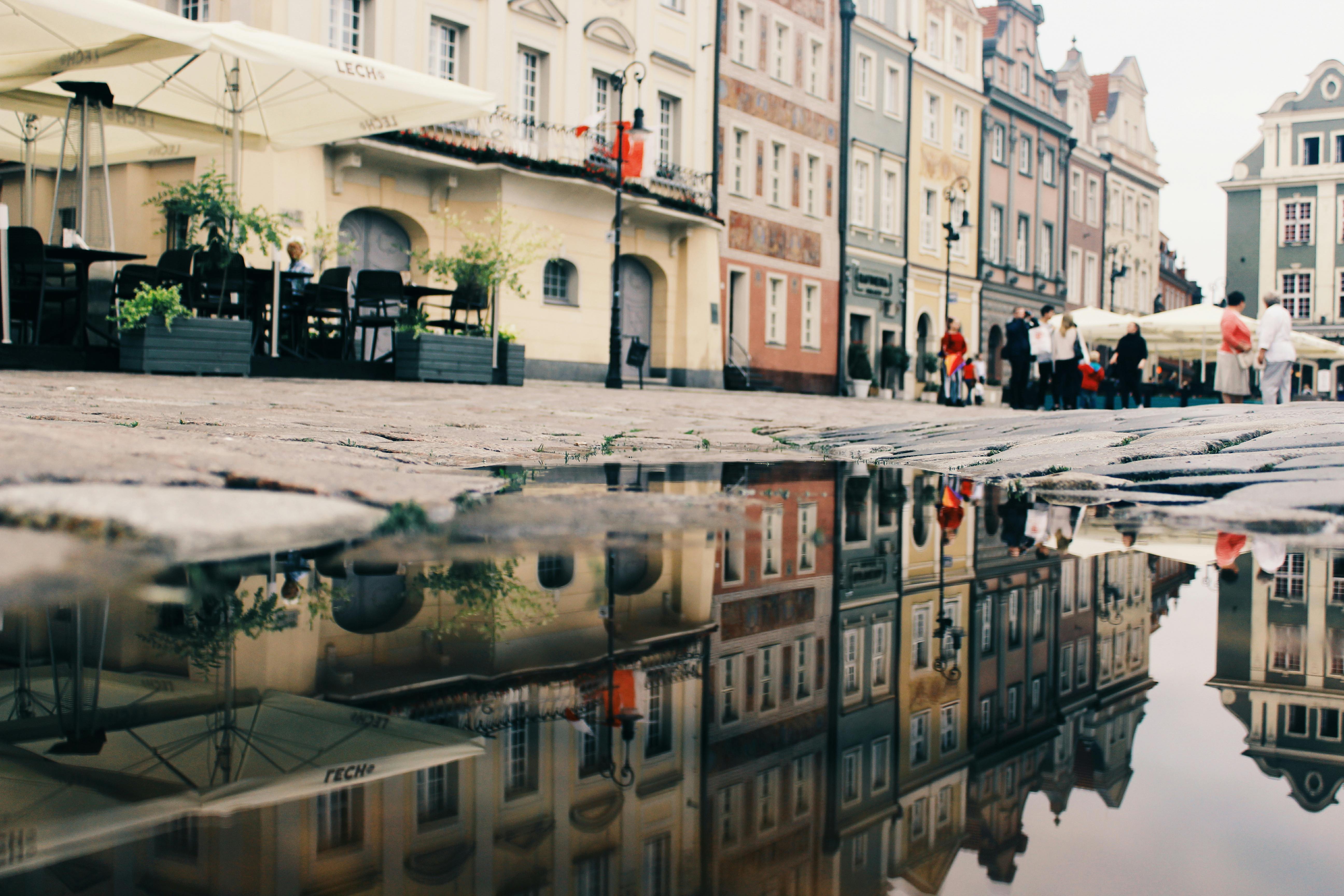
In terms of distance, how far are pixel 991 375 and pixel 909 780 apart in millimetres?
45492

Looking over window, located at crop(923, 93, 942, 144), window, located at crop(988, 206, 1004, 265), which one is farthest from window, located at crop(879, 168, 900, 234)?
window, located at crop(988, 206, 1004, 265)

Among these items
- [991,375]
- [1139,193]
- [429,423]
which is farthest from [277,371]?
[1139,193]

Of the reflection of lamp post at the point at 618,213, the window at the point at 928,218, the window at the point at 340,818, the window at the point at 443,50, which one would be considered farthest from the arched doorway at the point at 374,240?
the window at the point at 928,218

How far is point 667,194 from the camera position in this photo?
87.8 ft

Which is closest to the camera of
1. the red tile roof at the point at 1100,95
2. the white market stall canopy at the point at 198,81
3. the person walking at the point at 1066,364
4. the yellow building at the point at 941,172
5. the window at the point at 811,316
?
the white market stall canopy at the point at 198,81

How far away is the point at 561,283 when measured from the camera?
967 inches

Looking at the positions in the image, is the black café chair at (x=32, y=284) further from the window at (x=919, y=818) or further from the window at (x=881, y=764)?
the window at (x=919, y=818)

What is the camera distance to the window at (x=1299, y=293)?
62.6 metres

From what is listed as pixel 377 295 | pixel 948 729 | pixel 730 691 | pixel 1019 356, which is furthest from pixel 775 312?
pixel 948 729

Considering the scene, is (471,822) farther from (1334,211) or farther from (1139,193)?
(1334,211)

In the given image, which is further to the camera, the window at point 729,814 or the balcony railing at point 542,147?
the balcony railing at point 542,147

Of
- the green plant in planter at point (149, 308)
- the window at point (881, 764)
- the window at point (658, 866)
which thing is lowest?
the window at point (658, 866)

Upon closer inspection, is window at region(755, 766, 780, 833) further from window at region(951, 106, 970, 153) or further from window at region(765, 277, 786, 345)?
window at region(951, 106, 970, 153)

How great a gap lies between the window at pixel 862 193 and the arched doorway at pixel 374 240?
55.9 feet
